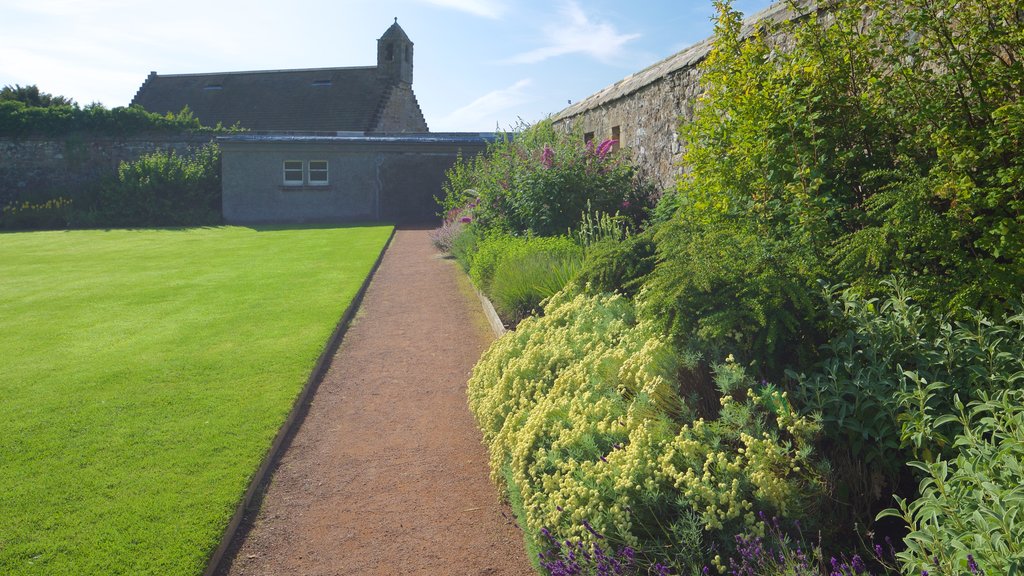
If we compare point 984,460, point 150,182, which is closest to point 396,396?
point 984,460

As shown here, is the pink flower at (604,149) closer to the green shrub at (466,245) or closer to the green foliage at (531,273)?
the green foliage at (531,273)

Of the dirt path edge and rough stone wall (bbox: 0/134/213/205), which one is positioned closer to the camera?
the dirt path edge

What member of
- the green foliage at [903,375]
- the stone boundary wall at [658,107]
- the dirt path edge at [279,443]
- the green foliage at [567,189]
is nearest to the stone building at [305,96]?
the green foliage at [567,189]

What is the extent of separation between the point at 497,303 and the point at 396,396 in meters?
3.21

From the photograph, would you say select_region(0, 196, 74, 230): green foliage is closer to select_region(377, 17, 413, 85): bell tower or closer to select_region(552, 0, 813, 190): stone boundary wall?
select_region(377, 17, 413, 85): bell tower

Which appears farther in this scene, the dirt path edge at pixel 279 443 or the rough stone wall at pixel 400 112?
the rough stone wall at pixel 400 112

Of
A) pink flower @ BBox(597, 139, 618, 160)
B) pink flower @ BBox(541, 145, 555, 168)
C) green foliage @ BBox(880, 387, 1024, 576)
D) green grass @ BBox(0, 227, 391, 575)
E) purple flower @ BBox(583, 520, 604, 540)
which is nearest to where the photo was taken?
green foliage @ BBox(880, 387, 1024, 576)

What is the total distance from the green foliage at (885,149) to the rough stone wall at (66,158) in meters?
28.3

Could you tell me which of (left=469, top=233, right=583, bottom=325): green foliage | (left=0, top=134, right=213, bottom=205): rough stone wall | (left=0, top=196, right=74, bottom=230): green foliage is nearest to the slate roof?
(left=0, top=134, right=213, bottom=205): rough stone wall

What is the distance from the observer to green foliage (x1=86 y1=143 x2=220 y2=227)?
27281 mm

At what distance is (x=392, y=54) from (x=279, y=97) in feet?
20.9

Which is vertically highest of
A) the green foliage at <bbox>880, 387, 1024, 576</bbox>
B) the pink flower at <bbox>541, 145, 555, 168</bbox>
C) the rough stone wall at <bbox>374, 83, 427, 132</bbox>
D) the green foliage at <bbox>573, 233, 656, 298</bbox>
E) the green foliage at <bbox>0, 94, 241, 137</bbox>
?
the rough stone wall at <bbox>374, 83, 427, 132</bbox>

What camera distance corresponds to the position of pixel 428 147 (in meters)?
28.4

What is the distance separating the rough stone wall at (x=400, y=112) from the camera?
124 feet
